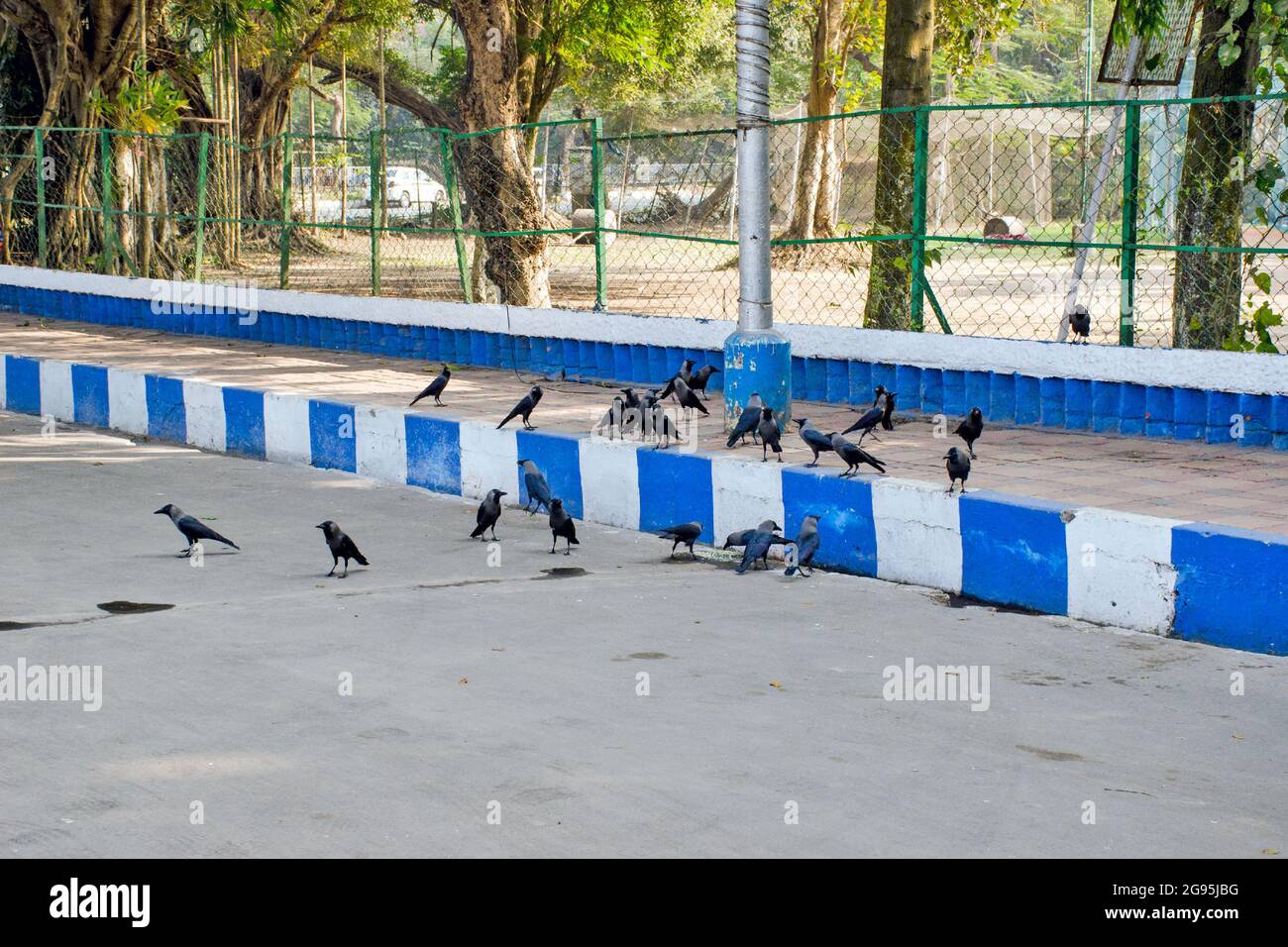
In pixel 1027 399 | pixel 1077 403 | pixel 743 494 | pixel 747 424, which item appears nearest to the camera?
pixel 743 494

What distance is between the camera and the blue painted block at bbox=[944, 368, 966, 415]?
10.2m

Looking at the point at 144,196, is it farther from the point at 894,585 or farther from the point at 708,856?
the point at 708,856

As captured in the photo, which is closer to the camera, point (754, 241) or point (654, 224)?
point (754, 241)

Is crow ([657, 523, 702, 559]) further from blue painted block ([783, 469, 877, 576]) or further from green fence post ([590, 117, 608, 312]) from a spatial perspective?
green fence post ([590, 117, 608, 312])

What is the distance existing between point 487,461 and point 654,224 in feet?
18.0

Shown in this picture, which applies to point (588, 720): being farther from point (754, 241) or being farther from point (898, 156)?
point (898, 156)

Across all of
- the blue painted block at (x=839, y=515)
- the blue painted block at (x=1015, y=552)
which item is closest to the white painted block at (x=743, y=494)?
the blue painted block at (x=839, y=515)

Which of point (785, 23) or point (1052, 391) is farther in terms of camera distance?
point (785, 23)

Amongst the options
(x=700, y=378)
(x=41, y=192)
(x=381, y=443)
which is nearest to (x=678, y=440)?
(x=700, y=378)

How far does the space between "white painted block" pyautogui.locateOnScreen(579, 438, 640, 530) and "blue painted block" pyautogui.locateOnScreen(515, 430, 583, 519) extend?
0.06m

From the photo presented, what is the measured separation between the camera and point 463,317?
45.2 ft

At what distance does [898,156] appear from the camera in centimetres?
1148
